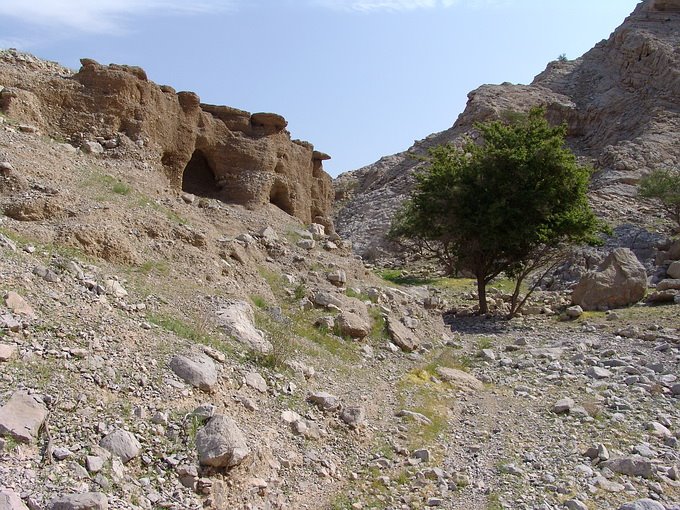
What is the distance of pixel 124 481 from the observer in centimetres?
564

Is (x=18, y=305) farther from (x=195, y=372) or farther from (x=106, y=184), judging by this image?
(x=106, y=184)

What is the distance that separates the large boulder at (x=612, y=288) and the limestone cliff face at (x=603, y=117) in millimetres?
13020

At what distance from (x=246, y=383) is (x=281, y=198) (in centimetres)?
1268

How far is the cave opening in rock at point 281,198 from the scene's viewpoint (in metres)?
20.1

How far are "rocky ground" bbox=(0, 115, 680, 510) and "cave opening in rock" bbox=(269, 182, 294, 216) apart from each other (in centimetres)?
437

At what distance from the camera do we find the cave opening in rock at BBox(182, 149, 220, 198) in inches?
727

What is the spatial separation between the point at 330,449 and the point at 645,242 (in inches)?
1055

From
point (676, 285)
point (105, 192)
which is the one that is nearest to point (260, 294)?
point (105, 192)

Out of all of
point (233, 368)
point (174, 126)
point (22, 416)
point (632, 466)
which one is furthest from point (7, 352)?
point (174, 126)

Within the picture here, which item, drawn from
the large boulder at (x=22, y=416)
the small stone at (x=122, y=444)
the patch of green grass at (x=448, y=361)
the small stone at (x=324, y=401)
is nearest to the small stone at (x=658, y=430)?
the patch of green grass at (x=448, y=361)

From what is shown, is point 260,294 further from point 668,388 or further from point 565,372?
point 668,388

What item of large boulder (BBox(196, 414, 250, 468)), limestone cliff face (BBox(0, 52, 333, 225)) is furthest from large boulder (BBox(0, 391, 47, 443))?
limestone cliff face (BBox(0, 52, 333, 225))

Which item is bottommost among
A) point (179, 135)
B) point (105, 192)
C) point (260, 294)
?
point (260, 294)

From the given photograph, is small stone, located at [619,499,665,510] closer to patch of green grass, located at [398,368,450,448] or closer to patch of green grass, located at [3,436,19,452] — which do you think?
patch of green grass, located at [398,368,450,448]
